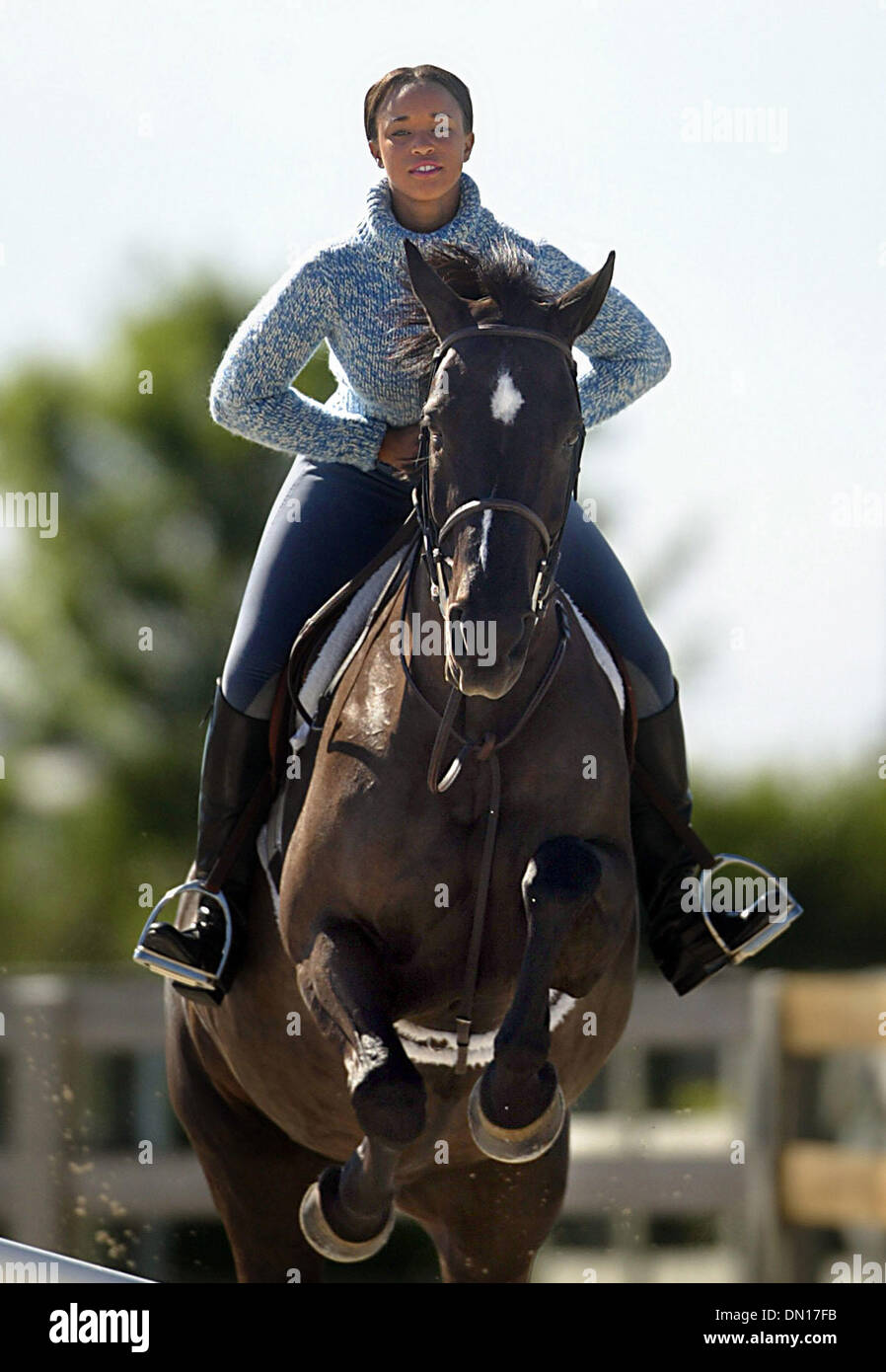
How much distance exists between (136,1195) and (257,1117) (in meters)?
4.07

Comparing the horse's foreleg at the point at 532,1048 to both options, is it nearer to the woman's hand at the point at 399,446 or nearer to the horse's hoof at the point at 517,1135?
the horse's hoof at the point at 517,1135

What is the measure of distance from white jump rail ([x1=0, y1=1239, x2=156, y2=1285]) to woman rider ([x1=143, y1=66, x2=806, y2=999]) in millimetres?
1064

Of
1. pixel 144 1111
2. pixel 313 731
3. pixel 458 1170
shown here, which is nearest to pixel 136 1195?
pixel 144 1111

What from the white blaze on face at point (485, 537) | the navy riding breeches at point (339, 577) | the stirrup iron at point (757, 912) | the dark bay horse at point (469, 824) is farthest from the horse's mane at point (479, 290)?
the stirrup iron at point (757, 912)

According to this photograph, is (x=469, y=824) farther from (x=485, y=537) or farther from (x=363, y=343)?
(x=363, y=343)

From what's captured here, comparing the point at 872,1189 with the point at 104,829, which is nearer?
→ the point at 872,1189

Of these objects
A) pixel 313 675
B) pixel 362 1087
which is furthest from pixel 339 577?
pixel 362 1087

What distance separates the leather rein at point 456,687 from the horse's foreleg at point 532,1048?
0.18 m

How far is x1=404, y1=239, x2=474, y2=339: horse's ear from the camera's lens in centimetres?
395

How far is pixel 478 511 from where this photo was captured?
3.66m

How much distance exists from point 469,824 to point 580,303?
45.1 inches

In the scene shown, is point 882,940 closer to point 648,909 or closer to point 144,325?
point 144,325

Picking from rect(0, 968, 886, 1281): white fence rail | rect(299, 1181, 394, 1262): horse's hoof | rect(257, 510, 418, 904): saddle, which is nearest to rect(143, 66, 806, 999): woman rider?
rect(257, 510, 418, 904): saddle
